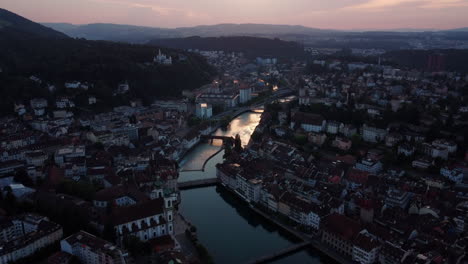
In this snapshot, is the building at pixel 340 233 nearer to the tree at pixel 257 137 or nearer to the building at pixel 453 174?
the building at pixel 453 174

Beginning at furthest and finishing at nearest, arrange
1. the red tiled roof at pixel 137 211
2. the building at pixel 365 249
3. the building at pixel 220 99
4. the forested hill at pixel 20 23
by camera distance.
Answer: the forested hill at pixel 20 23, the building at pixel 220 99, the red tiled roof at pixel 137 211, the building at pixel 365 249

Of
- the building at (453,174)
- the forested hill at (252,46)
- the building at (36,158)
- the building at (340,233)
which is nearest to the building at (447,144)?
the building at (453,174)

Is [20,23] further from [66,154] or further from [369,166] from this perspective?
[369,166]

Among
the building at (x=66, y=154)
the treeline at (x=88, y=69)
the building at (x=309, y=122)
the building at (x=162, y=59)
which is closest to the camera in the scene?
the building at (x=66, y=154)

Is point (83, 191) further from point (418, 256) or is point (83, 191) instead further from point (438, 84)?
point (438, 84)

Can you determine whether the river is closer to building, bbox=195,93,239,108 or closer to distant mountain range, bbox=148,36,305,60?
building, bbox=195,93,239,108

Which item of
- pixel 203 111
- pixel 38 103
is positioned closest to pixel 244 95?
pixel 203 111
